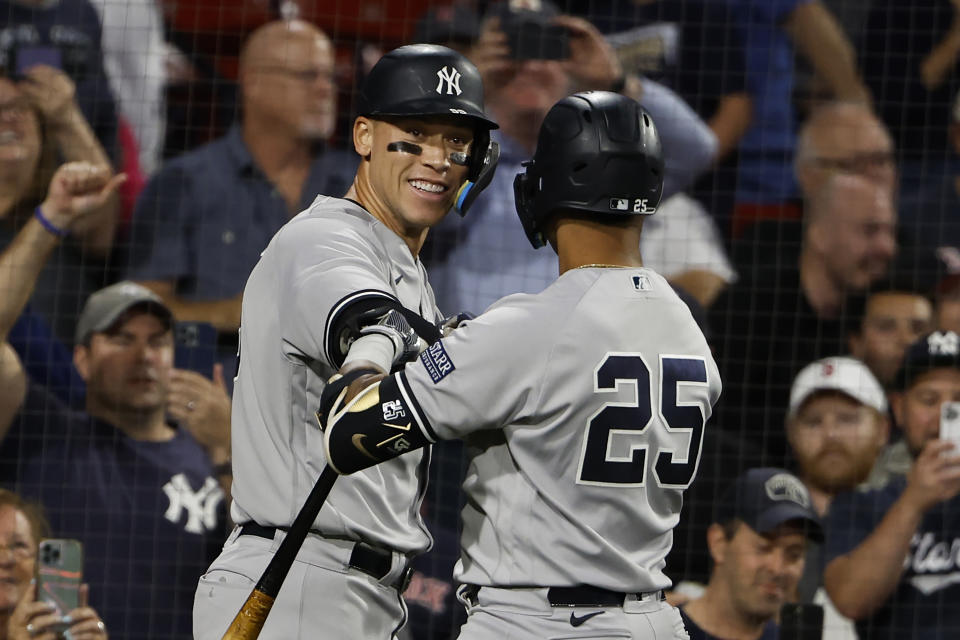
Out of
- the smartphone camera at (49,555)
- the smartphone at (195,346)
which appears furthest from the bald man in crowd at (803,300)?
the smartphone camera at (49,555)

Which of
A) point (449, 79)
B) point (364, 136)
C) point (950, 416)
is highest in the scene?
point (449, 79)

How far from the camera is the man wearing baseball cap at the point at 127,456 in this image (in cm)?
455

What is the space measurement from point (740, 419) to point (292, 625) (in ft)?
10.4

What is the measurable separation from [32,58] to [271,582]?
11.7 feet

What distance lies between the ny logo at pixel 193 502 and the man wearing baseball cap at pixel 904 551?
7.57 feet

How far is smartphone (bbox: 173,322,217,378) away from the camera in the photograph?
475 centimetres

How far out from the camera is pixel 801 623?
171 inches

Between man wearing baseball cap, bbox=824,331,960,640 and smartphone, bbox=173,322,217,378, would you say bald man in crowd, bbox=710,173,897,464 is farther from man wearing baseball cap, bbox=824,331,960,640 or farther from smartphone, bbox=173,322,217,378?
smartphone, bbox=173,322,217,378

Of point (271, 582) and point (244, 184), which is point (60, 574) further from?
point (271, 582)

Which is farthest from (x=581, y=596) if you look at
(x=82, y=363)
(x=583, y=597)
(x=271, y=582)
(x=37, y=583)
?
(x=82, y=363)

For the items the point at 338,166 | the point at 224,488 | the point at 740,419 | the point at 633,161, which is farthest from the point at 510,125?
the point at 633,161

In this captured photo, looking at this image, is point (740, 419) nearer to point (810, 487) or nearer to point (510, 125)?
point (810, 487)

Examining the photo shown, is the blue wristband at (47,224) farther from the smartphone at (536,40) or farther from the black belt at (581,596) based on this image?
the black belt at (581,596)

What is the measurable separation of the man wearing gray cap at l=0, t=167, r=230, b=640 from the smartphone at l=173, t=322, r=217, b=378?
0.04 metres
